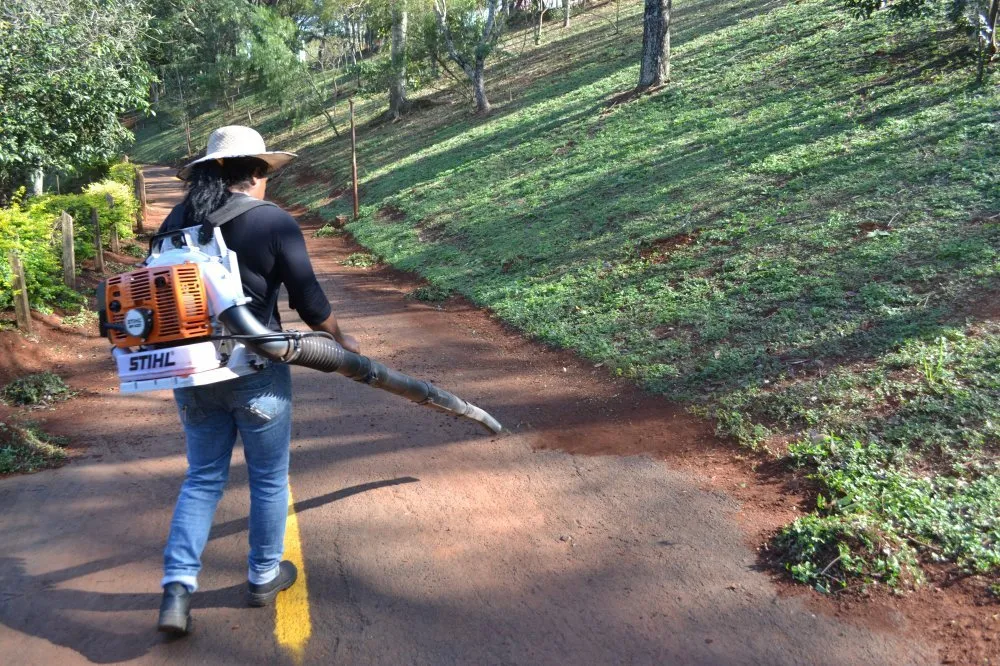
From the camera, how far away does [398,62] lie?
29.1 meters

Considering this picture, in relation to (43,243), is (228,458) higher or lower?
lower

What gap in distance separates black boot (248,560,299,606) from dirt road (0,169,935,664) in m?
0.05

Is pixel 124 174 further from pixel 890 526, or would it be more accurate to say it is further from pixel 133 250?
pixel 890 526

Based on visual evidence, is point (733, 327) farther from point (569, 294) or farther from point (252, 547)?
point (252, 547)

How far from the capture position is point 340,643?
322cm

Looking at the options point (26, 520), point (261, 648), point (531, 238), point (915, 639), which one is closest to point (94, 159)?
point (531, 238)

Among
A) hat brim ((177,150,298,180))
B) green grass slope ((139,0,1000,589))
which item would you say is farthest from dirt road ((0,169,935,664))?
hat brim ((177,150,298,180))

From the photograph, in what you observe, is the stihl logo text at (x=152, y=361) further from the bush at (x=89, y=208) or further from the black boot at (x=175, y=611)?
the bush at (x=89, y=208)

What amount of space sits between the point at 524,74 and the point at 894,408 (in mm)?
26076

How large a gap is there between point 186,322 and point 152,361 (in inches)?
8.3

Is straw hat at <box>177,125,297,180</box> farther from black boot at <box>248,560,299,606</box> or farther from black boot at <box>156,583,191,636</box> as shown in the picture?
black boot at <box>248,560,299,606</box>

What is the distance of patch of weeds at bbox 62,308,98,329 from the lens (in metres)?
9.03

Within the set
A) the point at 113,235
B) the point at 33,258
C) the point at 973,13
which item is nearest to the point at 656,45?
the point at 973,13

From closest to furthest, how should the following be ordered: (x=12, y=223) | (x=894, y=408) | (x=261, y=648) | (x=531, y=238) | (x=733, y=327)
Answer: (x=261, y=648), (x=894, y=408), (x=733, y=327), (x=12, y=223), (x=531, y=238)
